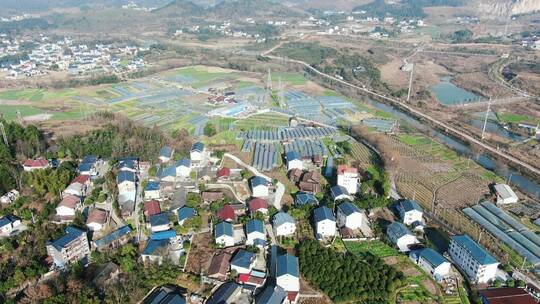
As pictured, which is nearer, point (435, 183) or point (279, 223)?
point (279, 223)

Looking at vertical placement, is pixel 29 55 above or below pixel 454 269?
above

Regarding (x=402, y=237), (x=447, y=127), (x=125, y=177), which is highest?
(x=125, y=177)

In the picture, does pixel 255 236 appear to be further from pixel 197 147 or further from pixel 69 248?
pixel 197 147

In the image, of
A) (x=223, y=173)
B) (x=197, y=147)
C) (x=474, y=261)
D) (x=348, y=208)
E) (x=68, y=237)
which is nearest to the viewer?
(x=474, y=261)

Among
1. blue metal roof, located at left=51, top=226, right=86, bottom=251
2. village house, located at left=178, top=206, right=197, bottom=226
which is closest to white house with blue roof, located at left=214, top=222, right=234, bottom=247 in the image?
village house, located at left=178, top=206, right=197, bottom=226

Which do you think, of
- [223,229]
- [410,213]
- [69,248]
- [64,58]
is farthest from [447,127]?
[64,58]

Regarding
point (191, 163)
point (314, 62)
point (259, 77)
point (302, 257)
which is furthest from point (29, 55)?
point (302, 257)

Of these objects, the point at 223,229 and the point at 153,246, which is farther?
the point at 223,229

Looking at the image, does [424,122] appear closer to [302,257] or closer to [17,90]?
[302,257]
